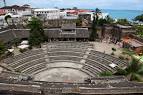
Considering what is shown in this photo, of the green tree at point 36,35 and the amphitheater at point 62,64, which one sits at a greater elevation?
the green tree at point 36,35

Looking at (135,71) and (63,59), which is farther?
(63,59)

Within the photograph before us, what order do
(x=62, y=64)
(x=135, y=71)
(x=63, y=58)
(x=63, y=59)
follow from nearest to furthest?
(x=135, y=71) < (x=62, y=64) < (x=63, y=59) < (x=63, y=58)

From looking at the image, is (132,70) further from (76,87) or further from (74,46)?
(74,46)

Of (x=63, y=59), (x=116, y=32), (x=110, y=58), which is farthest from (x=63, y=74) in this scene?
(x=116, y=32)

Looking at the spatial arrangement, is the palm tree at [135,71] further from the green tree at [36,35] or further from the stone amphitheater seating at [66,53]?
the green tree at [36,35]

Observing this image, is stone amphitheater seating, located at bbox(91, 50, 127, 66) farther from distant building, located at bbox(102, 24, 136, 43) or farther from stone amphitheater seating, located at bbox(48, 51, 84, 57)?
distant building, located at bbox(102, 24, 136, 43)

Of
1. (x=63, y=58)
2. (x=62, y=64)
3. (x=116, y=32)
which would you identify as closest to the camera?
(x=62, y=64)

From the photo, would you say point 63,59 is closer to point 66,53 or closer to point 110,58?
point 66,53

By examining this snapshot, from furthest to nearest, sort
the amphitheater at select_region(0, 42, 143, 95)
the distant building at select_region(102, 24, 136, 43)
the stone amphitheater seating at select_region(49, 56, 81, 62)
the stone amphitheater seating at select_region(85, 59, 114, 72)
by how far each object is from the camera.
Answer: the distant building at select_region(102, 24, 136, 43), the stone amphitheater seating at select_region(49, 56, 81, 62), the stone amphitheater seating at select_region(85, 59, 114, 72), the amphitheater at select_region(0, 42, 143, 95)

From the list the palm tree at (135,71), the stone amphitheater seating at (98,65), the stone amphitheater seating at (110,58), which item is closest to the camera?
the palm tree at (135,71)

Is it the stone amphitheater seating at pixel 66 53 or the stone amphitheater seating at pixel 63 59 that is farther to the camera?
the stone amphitheater seating at pixel 66 53

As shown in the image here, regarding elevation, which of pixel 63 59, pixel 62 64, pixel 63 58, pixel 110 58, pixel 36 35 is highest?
pixel 36 35

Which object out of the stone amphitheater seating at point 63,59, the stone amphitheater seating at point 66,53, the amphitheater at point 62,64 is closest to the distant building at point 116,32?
the amphitheater at point 62,64

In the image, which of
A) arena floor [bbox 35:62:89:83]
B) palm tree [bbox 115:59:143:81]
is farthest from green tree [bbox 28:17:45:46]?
palm tree [bbox 115:59:143:81]
